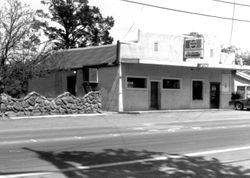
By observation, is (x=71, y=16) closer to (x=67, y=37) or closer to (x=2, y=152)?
(x=67, y=37)

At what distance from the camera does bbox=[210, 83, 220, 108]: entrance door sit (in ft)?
112

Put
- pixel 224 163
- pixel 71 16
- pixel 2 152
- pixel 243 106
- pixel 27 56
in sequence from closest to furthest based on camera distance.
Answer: pixel 224 163
pixel 2 152
pixel 27 56
pixel 243 106
pixel 71 16

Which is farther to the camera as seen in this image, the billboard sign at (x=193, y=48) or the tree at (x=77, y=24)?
the tree at (x=77, y=24)

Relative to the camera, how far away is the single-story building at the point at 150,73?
28.5 meters

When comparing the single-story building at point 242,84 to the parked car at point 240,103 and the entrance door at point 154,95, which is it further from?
the entrance door at point 154,95

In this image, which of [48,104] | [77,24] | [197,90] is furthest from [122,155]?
[77,24]

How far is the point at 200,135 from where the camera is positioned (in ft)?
48.3

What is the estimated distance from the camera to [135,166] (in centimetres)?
889

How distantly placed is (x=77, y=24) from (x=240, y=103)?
3359 cm

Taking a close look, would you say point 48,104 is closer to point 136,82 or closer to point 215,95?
point 136,82

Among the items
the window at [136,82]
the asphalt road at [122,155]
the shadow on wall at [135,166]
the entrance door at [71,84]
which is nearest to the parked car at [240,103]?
the window at [136,82]

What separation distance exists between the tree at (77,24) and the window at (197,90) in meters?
29.7

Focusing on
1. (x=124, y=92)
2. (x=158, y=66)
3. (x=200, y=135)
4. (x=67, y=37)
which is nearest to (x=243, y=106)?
(x=158, y=66)

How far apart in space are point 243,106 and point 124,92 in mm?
11260
